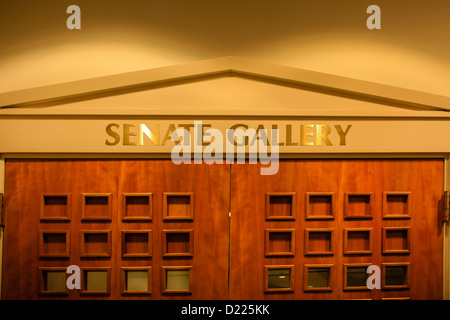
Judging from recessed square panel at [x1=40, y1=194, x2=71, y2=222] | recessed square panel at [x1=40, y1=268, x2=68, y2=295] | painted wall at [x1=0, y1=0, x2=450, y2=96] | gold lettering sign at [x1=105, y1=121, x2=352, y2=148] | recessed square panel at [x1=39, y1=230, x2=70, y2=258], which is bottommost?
recessed square panel at [x1=40, y1=268, x2=68, y2=295]

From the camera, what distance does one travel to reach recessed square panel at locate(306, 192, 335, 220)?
2.62 m

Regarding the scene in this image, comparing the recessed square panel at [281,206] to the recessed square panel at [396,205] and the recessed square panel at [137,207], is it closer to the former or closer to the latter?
the recessed square panel at [396,205]

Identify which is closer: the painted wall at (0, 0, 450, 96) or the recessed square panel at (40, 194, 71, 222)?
the recessed square panel at (40, 194, 71, 222)

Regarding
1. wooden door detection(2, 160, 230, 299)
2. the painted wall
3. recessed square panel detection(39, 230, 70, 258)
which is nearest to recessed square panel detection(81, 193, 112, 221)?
wooden door detection(2, 160, 230, 299)

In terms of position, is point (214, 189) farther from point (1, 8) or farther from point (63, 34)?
point (1, 8)

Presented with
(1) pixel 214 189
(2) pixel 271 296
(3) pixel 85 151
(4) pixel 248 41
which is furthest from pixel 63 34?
(2) pixel 271 296

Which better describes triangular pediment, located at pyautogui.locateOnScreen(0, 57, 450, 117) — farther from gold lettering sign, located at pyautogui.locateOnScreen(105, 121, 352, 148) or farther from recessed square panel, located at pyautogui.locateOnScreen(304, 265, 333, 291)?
recessed square panel, located at pyautogui.locateOnScreen(304, 265, 333, 291)

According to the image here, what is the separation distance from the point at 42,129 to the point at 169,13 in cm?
153

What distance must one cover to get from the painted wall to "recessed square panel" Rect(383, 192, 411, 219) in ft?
3.50

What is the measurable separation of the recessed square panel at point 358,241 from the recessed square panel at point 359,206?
0.11 m

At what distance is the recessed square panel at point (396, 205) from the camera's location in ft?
8.63

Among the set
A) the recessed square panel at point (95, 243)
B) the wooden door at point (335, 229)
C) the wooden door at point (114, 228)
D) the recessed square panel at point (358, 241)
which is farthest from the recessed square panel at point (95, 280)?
the recessed square panel at point (358, 241)

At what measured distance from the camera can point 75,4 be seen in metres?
2.98

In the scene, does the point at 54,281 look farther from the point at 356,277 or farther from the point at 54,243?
the point at 356,277
